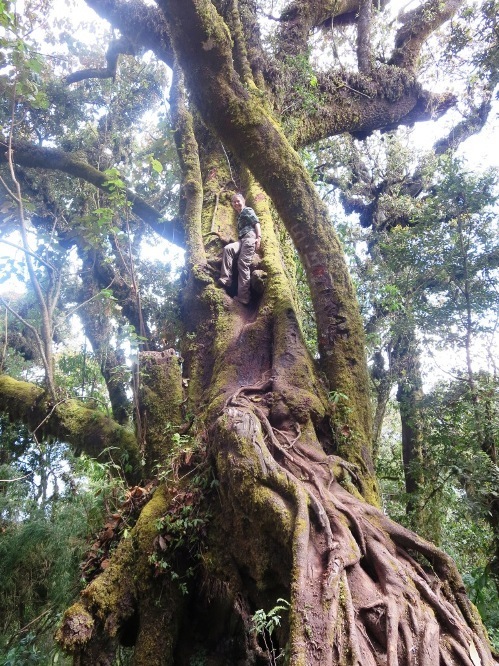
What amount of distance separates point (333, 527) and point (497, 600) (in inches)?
172

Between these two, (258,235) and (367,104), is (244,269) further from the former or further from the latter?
(367,104)

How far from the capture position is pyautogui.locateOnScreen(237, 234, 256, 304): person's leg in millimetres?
6121

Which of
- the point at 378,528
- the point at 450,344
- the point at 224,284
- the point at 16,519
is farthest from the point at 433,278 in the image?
the point at 16,519

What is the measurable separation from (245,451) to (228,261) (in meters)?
3.51

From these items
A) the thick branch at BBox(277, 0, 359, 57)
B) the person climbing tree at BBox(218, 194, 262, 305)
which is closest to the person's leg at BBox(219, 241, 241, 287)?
the person climbing tree at BBox(218, 194, 262, 305)

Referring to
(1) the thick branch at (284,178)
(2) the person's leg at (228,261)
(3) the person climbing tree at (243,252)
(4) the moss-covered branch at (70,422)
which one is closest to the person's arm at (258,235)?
(3) the person climbing tree at (243,252)

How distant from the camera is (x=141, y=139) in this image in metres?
12.5

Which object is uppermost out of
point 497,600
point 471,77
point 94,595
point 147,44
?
point 471,77

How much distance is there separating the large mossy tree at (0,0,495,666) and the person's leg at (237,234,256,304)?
153 millimetres

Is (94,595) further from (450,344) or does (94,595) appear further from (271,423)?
(450,344)

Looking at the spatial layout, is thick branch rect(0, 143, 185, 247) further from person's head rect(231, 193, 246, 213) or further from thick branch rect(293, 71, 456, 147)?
thick branch rect(293, 71, 456, 147)

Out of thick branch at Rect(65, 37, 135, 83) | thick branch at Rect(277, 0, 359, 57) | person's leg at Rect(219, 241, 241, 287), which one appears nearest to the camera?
person's leg at Rect(219, 241, 241, 287)

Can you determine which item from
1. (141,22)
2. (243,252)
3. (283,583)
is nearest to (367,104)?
(141,22)

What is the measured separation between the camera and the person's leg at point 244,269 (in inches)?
241
